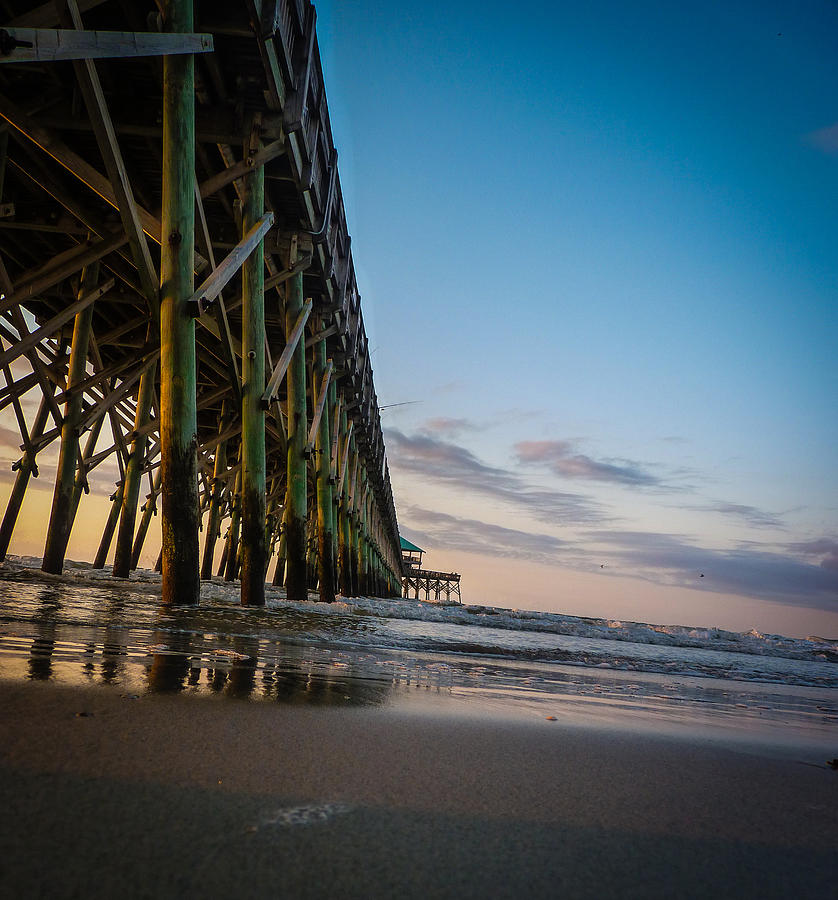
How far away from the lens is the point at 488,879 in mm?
628

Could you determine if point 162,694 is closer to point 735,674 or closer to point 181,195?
point 181,195

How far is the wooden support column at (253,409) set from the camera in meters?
5.96

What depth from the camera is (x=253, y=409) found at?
6039 millimetres

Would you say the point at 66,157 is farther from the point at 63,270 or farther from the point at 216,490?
the point at 216,490

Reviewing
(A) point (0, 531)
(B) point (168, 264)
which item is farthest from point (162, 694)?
(A) point (0, 531)

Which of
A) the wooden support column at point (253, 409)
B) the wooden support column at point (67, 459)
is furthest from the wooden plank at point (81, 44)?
the wooden support column at point (67, 459)

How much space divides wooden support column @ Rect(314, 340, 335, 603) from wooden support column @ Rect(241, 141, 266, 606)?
142 inches

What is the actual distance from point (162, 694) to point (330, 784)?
25.5 inches

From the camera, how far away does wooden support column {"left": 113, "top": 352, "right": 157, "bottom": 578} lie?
9422 mm

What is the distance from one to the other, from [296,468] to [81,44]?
511 centimetres

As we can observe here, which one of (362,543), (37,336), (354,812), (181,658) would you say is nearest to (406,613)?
(37,336)

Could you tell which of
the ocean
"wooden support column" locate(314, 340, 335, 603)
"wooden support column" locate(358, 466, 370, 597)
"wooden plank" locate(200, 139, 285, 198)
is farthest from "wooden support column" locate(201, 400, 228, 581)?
the ocean

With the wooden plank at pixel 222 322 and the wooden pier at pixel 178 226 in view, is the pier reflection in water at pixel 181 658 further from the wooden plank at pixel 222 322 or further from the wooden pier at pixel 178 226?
the wooden plank at pixel 222 322

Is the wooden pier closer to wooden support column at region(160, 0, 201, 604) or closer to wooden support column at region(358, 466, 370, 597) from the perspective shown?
wooden support column at region(160, 0, 201, 604)
